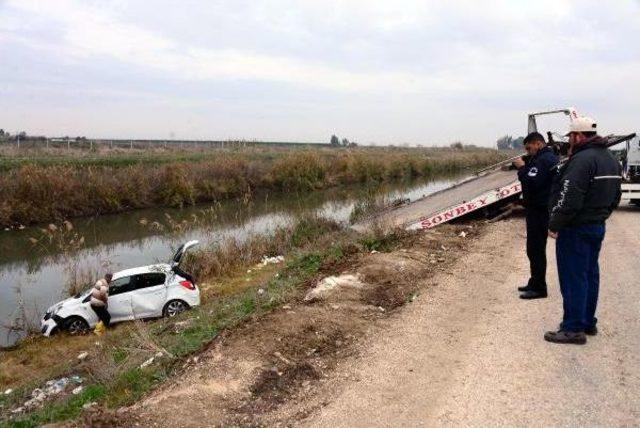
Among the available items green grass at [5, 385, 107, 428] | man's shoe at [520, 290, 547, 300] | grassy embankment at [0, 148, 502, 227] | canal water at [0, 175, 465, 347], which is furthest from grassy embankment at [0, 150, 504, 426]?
grassy embankment at [0, 148, 502, 227]

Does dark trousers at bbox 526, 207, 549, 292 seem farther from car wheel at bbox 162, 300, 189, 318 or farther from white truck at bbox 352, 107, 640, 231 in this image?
car wheel at bbox 162, 300, 189, 318

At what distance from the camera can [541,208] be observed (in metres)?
7.12

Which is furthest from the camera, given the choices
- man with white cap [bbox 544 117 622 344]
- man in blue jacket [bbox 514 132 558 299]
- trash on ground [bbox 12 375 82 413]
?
trash on ground [bbox 12 375 82 413]

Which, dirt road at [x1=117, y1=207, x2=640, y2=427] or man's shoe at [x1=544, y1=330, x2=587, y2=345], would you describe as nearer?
dirt road at [x1=117, y1=207, x2=640, y2=427]

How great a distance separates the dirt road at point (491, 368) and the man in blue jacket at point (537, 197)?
1.00 feet

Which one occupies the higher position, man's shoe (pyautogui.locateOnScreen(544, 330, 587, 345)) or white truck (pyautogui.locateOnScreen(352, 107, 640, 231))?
white truck (pyautogui.locateOnScreen(352, 107, 640, 231))

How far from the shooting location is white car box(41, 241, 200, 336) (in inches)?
470

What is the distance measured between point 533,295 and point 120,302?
27.7 ft

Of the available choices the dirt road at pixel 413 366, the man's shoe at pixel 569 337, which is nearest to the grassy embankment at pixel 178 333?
the dirt road at pixel 413 366

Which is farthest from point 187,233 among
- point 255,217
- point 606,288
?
point 606,288

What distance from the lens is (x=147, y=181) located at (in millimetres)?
30172

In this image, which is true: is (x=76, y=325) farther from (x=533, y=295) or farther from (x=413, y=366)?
(x=533, y=295)

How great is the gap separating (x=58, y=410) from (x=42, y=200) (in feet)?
72.7

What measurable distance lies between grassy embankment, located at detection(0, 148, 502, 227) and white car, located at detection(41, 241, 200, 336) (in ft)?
45.3
